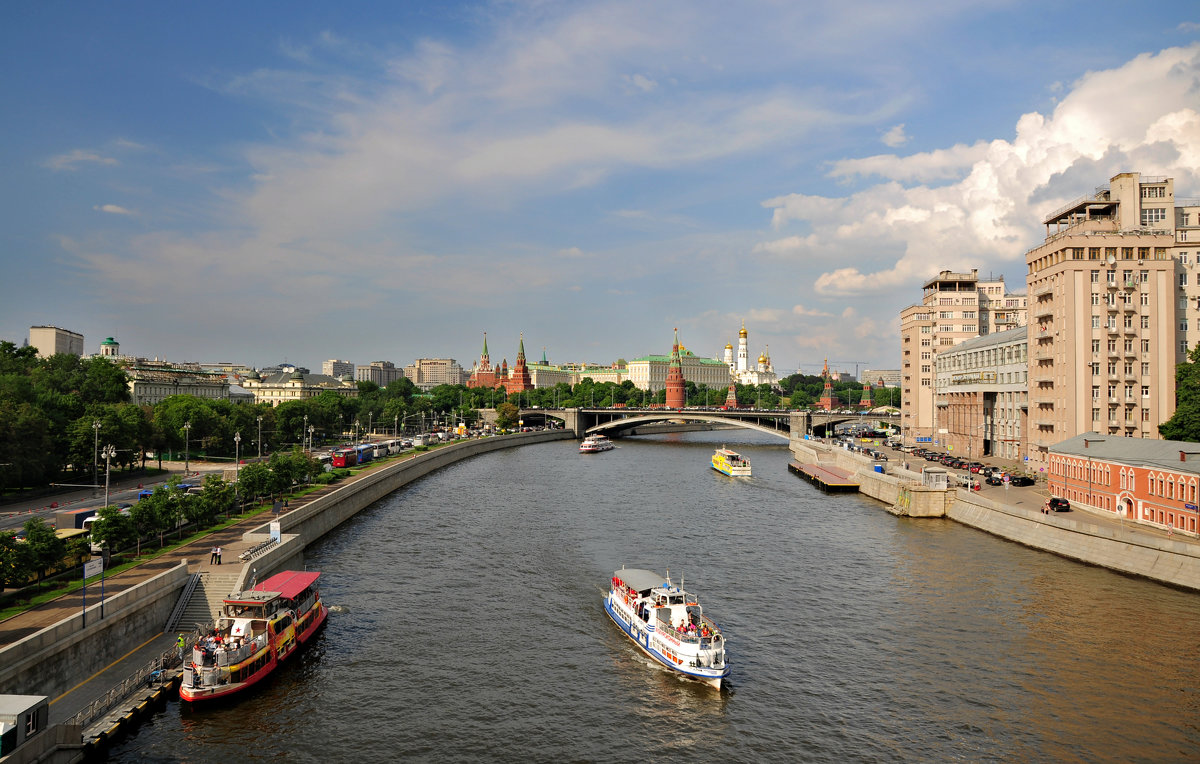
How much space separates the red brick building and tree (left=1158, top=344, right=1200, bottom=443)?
7.67 m

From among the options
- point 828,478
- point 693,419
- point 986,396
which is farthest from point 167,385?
point 986,396

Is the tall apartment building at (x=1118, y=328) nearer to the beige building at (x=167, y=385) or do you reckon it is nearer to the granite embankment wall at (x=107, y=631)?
the granite embankment wall at (x=107, y=631)

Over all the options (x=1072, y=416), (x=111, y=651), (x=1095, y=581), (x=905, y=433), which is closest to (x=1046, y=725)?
(x=1095, y=581)

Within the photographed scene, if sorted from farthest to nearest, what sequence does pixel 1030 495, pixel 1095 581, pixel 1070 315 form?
pixel 1070 315
pixel 1030 495
pixel 1095 581

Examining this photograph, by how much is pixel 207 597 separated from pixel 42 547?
736 centimetres

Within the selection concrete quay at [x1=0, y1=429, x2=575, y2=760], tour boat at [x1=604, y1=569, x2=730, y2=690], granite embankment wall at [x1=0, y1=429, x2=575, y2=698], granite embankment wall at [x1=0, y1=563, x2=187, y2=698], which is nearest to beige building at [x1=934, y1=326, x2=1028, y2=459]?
tour boat at [x1=604, y1=569, x2=730, y2=690]

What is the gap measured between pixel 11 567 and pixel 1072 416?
7878cm

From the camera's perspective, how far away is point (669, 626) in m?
33.2

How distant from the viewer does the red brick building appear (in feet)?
154

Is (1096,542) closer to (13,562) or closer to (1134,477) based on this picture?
(1134,477)

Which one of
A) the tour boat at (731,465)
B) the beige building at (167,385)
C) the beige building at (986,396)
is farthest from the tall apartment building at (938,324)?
the beige building at (167,385)

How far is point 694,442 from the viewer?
16825cm

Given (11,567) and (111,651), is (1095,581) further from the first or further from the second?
(11,567)

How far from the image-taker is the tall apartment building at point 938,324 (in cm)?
11850
